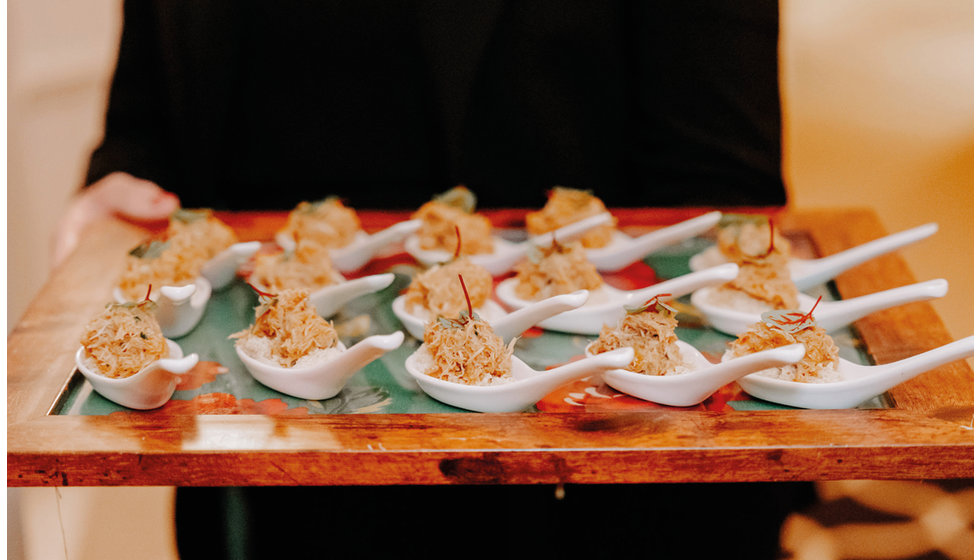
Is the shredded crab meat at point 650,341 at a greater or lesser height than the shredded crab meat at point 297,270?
greater

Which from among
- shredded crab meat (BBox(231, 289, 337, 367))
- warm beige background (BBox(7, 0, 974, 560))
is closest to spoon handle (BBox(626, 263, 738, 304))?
shredded crab meat (BBox(231, 289, 337, 367))

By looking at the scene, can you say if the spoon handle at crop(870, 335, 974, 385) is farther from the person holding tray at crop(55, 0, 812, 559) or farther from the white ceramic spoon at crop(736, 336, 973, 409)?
the person holding tray at crop(55, 0, 812, 559)

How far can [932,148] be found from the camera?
374 cm

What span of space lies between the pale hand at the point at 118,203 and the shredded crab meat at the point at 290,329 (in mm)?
820

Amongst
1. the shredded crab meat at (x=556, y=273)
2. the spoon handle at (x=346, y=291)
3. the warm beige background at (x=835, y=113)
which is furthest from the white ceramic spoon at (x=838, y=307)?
the warm beige background at (x=835, y=113)

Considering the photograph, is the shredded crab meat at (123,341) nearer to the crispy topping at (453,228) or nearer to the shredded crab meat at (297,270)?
the shredded crab meat at (297,270)

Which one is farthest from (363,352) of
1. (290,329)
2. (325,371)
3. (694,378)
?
(694,378)

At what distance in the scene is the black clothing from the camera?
222 centimetres

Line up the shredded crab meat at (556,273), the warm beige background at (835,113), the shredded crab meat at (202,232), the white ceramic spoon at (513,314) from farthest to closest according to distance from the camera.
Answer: the warm beige background at (835,113) < the shredded crab meat at (202,232) < the shredded crab meat at (556,273) < the white ceramic spoon at (513,314)

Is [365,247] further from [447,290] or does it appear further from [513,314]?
[513,314]

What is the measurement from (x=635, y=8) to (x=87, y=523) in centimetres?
175

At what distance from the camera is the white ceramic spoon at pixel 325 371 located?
1293 millimetres

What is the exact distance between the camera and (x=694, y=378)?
1.29 m

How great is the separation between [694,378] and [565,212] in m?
0.79
